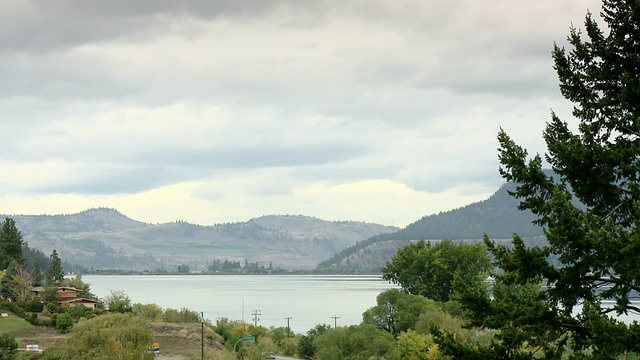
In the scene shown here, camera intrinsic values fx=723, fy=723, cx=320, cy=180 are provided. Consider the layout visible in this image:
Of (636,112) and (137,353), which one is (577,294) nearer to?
(636,112)

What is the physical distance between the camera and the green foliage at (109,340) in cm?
6525

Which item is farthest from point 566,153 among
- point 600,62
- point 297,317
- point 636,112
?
point 297,317

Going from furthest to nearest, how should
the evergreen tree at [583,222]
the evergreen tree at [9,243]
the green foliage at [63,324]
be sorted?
the evergreen tree at [9,243], the green foliage at [63,324], the evergreen tree at [583,222]

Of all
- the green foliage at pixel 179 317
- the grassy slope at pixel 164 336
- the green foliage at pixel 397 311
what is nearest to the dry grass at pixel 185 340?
the grassy slope at pixel 164 336

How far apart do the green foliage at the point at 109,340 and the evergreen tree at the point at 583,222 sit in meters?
52.0

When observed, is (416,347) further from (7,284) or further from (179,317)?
(7,284)

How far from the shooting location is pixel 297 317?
166000 millimetres

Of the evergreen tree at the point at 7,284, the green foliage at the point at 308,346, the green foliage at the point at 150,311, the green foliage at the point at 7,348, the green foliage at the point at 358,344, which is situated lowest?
the green foliage at the point at 308,346

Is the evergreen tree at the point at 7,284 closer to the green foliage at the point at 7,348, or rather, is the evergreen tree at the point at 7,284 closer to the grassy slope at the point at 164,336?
the grassy slope at the point at 164,336

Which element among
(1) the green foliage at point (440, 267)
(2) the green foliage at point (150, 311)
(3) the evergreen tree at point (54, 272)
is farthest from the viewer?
(3) the evergreen tree at point (54, 272)

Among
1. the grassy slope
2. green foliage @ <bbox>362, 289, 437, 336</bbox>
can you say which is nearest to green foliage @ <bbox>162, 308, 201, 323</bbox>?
the grassy slope

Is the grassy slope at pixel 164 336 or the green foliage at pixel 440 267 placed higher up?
the green foliage at pixel 440 267

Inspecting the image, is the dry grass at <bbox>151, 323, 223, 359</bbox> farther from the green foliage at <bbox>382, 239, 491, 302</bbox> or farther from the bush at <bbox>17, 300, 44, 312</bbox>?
the green foliage at <bbox>382, 239, 491, 302</bbox>

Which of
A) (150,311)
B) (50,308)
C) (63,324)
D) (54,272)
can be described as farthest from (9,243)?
(63,324)
